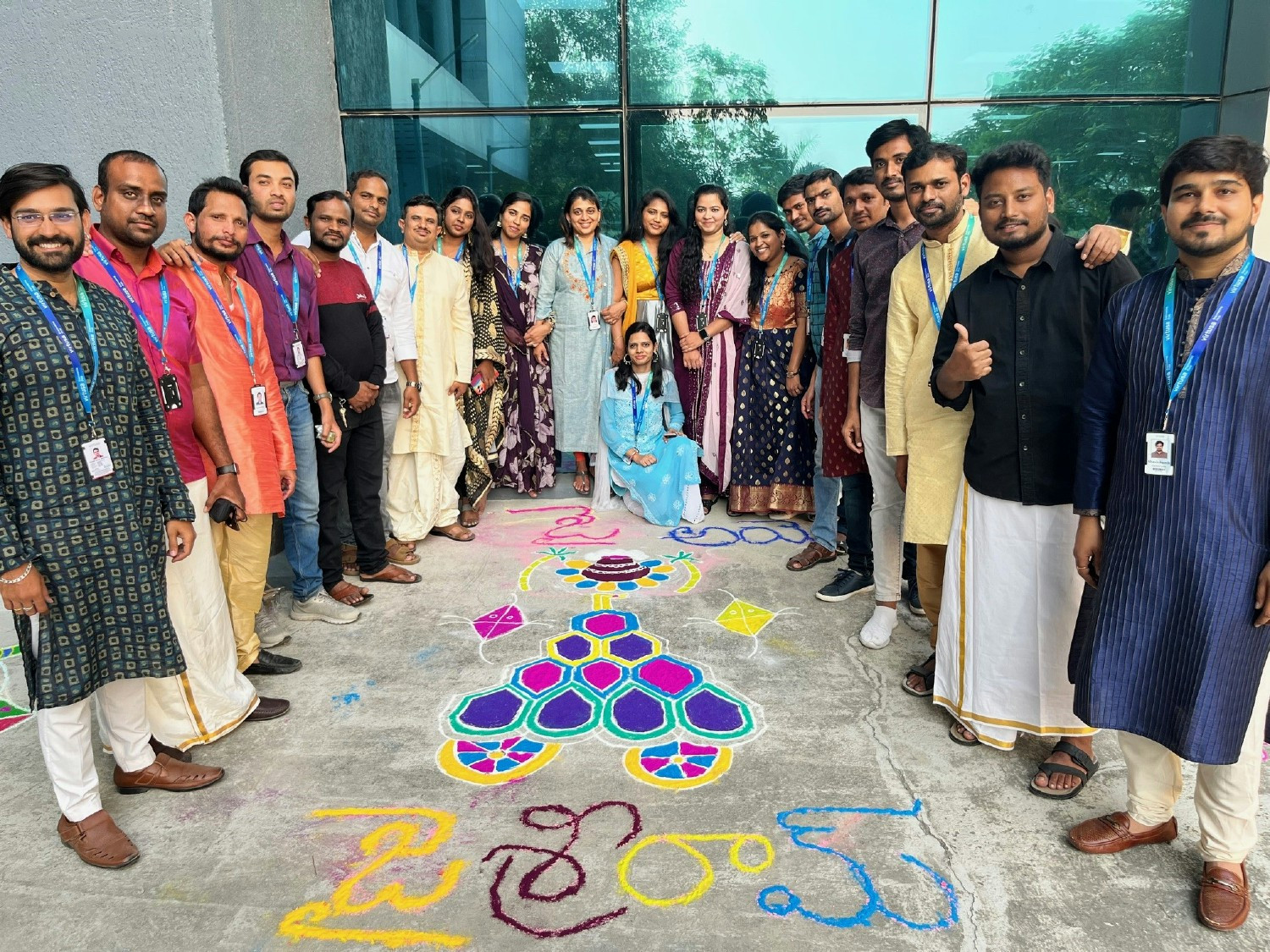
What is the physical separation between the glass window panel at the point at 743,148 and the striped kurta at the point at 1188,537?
4.04 metres

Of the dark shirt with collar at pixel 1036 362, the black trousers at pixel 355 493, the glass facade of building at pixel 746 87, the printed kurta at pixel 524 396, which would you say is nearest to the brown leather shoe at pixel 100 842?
the black trousers at pixel 355 493

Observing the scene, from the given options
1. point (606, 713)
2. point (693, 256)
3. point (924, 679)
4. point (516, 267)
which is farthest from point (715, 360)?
point (606, 713)

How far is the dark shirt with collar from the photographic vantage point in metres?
2.33

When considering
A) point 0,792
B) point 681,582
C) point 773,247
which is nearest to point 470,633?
point 681,582

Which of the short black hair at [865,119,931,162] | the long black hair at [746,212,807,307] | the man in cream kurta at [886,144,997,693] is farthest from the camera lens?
the long black hair at [746,212,807,307]

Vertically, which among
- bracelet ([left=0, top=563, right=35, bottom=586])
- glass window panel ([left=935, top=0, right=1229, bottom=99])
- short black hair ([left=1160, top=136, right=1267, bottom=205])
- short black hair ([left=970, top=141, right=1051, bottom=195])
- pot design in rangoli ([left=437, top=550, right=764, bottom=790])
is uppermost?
glass window panel ([left=935, top=0, right=1229, bottom=99])

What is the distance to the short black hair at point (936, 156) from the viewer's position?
265cm

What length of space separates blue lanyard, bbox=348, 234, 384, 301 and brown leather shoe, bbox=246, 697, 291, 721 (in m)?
2.05

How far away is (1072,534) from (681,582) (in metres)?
1.95

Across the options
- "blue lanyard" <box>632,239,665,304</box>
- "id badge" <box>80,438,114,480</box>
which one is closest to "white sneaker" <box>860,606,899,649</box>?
"blue lanyard" <box>632,239,665,304</box>

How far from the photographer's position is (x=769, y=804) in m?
2.35

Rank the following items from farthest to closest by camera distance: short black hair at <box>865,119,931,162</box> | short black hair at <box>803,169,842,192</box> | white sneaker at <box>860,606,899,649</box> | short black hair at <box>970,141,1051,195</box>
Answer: short black hair at <box>803,169,842,192</box> < white sneaker at <box>860,606,899,649</box> < short black hair at <box>865,119,931,162</box> < short black hair at <box>970,141,1051,195</box>

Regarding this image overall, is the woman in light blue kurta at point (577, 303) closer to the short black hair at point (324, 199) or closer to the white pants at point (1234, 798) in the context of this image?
the short black hair at point (324, 199)

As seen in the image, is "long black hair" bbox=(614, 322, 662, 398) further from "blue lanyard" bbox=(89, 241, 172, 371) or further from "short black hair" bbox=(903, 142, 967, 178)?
"blue lanyard" bbox=(89, 241, 172, 371)
